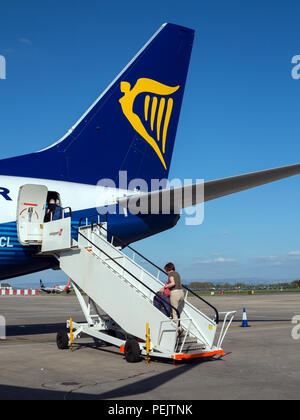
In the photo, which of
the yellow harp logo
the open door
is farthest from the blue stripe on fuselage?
the yellow harp logo

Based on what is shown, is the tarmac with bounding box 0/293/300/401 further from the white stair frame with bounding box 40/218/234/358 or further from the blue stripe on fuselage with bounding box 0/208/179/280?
the blue stripe on fuselage with bounding box 0/208/179/280

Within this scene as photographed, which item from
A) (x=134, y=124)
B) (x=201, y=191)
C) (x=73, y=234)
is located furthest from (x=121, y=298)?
(x=134, y=124)

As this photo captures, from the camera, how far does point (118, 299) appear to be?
1300 cm

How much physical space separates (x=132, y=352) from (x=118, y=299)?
1.46 metres

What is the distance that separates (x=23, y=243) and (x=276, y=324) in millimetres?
13162

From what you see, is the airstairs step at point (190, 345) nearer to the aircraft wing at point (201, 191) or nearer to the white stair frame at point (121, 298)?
the white stair frame at point (121, 298)

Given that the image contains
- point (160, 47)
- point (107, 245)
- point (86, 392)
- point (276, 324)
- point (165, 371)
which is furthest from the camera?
point (276, 324)

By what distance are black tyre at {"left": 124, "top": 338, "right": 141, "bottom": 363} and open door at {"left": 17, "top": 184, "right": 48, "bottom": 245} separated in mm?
4602

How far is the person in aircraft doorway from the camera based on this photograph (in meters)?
15.2

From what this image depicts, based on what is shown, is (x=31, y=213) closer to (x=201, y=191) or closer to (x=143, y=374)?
(x=201, y=191)

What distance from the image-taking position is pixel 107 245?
48.4 ft

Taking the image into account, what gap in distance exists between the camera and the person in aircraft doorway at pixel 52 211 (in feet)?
50.0

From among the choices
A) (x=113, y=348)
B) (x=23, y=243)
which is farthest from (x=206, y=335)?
(x=23, y=243)

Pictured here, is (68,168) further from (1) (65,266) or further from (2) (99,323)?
(2) (99,323)
